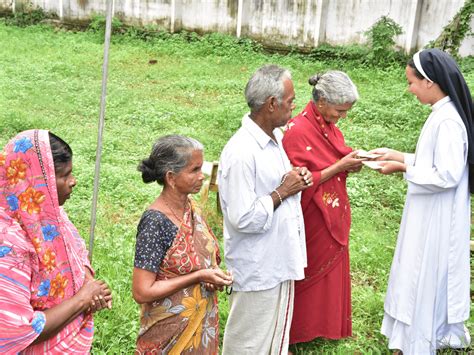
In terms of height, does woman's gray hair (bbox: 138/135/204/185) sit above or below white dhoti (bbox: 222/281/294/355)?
above

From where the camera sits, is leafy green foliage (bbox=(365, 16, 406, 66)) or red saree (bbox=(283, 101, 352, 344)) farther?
leafy green foliage (bbox=(365, 16, 406, 66))

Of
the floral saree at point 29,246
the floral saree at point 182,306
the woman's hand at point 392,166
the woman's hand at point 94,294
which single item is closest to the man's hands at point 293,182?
the floral saree at point 182,306

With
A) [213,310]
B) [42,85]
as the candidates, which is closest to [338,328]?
[213,310]

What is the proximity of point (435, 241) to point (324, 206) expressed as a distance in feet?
2.35

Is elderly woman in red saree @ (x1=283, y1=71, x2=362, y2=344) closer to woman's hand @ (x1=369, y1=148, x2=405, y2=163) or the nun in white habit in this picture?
woman's hand @ (x1=369, y1=148, x2=405, y2=163)

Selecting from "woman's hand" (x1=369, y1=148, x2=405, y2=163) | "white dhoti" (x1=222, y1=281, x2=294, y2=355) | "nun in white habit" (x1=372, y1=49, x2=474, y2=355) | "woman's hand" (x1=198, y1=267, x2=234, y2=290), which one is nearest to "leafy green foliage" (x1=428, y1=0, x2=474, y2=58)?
"woman's hand" (x1=369, y1=148, x2=405, y2=163)

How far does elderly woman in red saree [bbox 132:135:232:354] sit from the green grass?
1131mm

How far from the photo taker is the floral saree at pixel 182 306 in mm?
2598

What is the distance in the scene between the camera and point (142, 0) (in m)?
14.0

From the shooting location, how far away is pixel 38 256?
2146 millimetres

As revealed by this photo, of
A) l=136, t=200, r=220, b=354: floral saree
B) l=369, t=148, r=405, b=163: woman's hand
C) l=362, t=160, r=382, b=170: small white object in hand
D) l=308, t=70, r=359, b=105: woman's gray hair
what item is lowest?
l=136, t=200, r=220, b=354: floral saree

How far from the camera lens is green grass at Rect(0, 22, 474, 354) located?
4.46 metres

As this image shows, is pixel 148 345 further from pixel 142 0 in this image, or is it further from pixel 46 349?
pixel 142 0

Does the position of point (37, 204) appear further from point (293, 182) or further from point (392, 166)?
point (392, 166)
